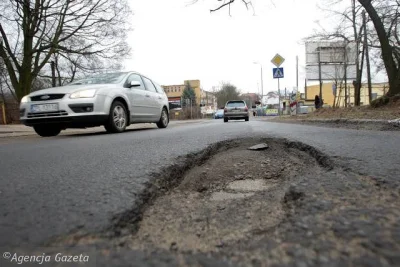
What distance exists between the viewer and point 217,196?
1.65 meters

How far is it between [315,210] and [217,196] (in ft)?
2.04

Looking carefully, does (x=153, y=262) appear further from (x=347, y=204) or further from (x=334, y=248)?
(x=347, y=204)

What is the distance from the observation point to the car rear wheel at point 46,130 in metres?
6.75

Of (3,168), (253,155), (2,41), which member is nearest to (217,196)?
(253,155)

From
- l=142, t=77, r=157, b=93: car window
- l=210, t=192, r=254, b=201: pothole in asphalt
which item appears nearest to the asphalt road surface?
l=210, t=192, r=254, b=201: pothole in asphalt

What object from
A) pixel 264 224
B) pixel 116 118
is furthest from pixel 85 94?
pixel 264 224

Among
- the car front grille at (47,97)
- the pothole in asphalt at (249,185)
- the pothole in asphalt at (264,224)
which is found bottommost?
the pothole in asphalt at (249,185)

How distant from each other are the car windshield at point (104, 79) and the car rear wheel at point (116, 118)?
2.01ft

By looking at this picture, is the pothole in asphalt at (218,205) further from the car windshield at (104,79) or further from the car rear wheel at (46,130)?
the car rear wheel at (46,130)

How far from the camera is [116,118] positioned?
6.75 meters

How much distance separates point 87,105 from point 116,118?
862mm

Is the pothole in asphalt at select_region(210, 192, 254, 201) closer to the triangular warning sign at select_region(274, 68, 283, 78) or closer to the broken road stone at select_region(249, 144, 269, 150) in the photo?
the broken road stone at select_region(249, 144, 269, 150)

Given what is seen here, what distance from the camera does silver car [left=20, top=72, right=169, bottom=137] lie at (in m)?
5.95

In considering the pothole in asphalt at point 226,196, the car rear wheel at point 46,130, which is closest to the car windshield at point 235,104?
the car rear wheel at point 46,130
